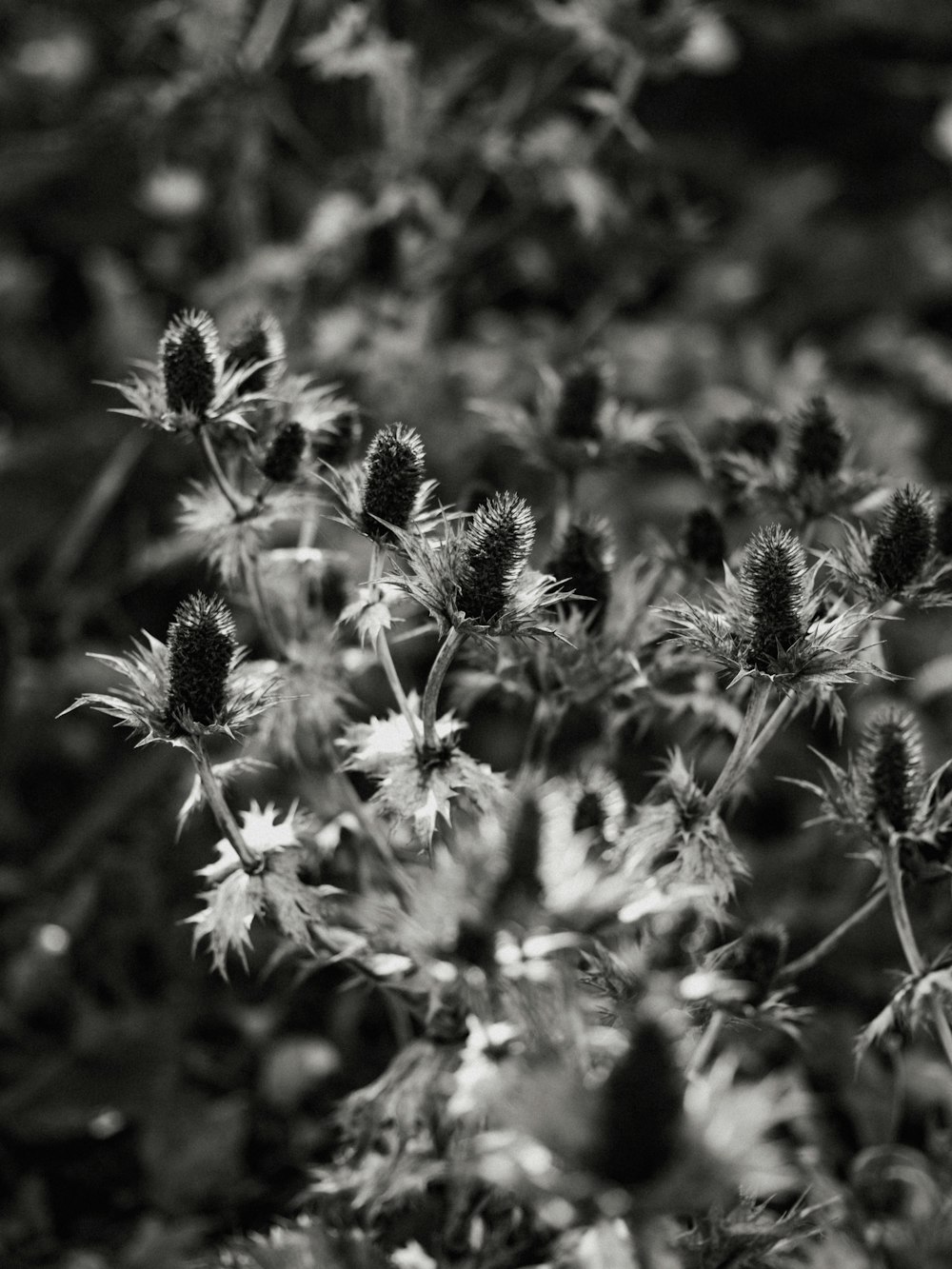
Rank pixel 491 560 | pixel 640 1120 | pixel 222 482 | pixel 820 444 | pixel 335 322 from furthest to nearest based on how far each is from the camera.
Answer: pixel 335 322 → pixel 820 444 → pixel 222 482 → pixel 491 560 → pixel 640 1120

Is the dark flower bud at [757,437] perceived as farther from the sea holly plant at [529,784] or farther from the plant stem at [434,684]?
the plant stem at [434,684]

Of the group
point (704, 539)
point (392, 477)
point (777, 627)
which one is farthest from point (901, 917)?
point (392, 477)

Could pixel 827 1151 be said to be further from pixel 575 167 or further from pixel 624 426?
pixel 575 167

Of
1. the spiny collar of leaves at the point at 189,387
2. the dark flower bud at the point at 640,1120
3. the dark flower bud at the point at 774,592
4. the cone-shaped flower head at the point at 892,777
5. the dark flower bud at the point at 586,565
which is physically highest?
the spiny collar of leaves at the point at 189,387

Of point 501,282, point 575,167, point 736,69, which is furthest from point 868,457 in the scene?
point 736,69

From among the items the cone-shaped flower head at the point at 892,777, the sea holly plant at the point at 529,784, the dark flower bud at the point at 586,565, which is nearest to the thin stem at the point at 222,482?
the sea holly plant at the point at 529,784

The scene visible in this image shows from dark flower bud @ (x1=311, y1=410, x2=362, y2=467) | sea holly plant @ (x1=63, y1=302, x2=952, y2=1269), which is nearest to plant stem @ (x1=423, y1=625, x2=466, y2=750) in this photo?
Result: sea holly plant @ (x1=63, y1=302, x2=952, y2=1269)

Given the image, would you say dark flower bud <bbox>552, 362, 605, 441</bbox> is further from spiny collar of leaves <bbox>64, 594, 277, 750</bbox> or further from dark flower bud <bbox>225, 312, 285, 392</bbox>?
spiny collar of leaves <bbox>64, 594, 277, 750</bbox>

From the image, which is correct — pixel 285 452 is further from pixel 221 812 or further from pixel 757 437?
pixel 757 437
